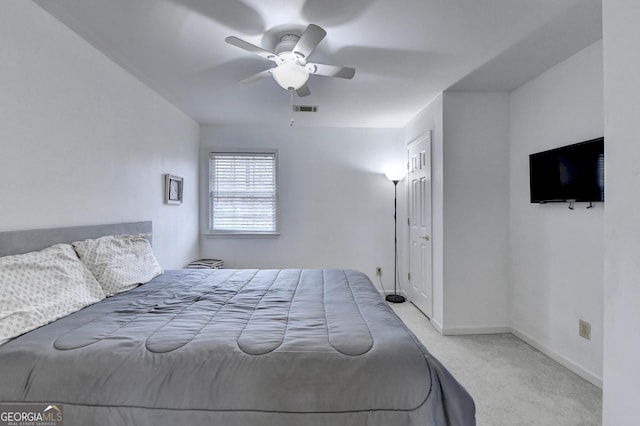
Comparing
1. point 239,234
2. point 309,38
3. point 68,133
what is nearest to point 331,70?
point 309,38

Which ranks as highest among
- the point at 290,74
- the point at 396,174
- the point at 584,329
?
the point at 290,74

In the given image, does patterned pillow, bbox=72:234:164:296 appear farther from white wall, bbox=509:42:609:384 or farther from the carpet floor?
white wall, bbox=509:42:609:384

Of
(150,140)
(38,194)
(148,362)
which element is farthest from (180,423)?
(150,140)

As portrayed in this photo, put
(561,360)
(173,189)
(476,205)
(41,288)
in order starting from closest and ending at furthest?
(41,288) < (561,360) < (476,205) < (173,189)

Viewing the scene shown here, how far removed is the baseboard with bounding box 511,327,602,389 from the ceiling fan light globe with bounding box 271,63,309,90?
295cm

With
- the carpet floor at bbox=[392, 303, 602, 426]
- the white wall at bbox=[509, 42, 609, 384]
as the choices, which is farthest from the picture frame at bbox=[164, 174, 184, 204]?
the white wall at bbox=[509, 42, 609, 384]

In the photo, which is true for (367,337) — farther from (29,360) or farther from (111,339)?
(29,360)

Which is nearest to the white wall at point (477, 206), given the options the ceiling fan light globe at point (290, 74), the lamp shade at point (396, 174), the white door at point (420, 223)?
the white door at point (420, 223)

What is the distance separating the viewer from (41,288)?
148 cm

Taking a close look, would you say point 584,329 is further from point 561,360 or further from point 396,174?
point 396,174

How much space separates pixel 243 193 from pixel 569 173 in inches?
143

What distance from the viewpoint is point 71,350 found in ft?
3.88

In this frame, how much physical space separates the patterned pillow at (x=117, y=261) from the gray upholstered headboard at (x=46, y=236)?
9 cm

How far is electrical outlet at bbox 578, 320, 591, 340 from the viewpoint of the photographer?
7.35 ft
